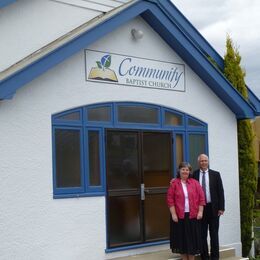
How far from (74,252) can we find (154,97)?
10.1 ft

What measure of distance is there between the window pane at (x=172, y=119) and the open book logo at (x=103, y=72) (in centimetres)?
137

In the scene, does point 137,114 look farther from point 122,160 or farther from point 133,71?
point 122,160

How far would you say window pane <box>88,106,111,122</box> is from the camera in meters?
8.77

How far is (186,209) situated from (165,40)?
11.0ft


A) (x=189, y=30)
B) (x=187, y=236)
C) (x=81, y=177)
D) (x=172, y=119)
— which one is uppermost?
(x=189, y=30)

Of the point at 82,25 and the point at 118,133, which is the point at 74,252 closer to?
the point at 118,133

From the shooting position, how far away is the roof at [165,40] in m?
7.59

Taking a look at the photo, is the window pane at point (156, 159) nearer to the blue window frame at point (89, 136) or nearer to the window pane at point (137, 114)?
the blue window frame at point (89, 136)

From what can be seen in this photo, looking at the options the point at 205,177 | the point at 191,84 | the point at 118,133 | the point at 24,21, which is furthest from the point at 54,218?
the point at 191,84

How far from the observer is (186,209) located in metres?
8.23

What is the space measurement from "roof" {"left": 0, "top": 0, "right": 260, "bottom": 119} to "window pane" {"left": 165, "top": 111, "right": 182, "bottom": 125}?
1.02 meters

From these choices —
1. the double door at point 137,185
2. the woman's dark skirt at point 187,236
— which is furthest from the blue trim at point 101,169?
the woman's dark skirt at point 187,236

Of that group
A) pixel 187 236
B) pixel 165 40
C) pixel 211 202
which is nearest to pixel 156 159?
pixel 211 202

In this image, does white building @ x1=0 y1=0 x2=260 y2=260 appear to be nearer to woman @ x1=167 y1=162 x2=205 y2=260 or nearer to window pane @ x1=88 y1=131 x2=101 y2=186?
window pane @ x1=88 y1=131 x2=101 y2=186
